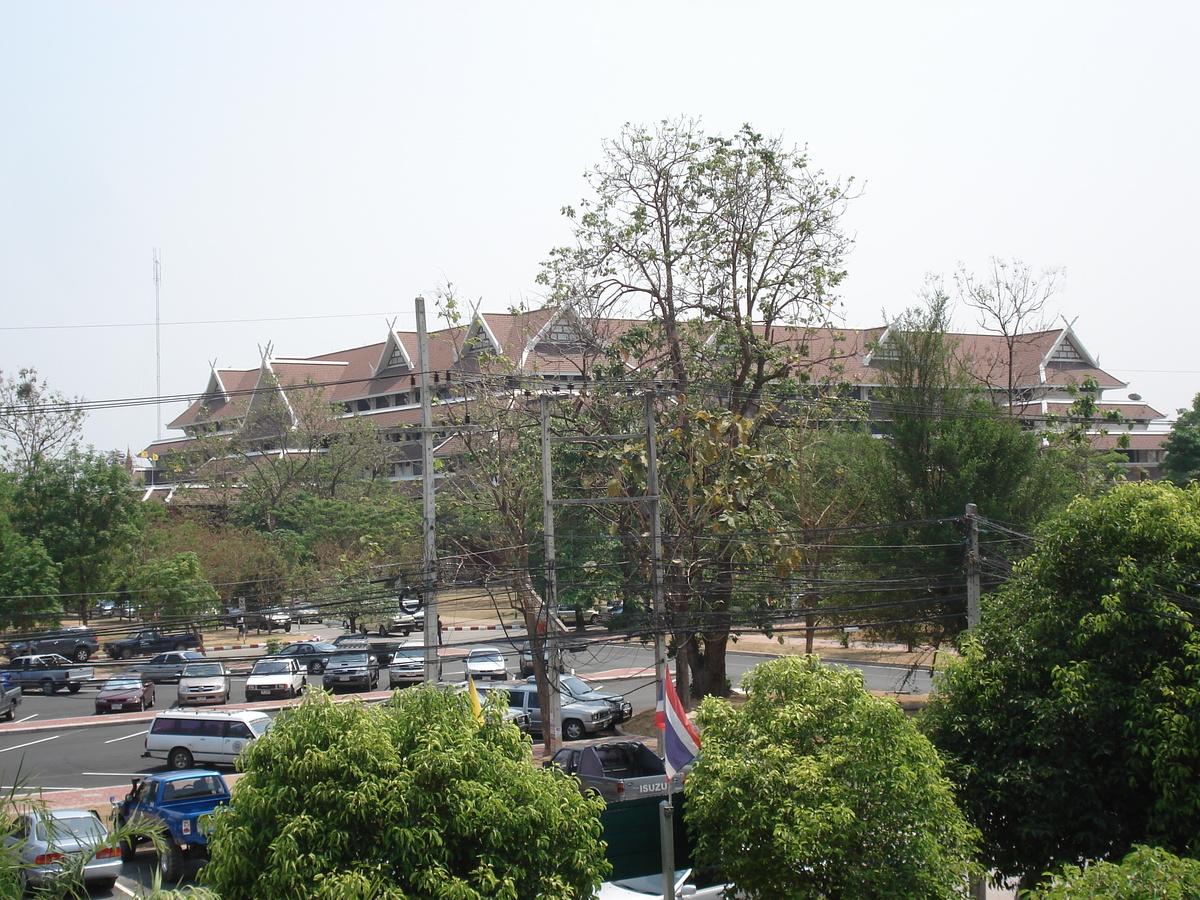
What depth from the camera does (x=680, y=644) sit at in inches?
901

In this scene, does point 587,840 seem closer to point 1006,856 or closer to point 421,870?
point 421,870

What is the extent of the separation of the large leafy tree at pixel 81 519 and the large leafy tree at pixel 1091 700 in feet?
129

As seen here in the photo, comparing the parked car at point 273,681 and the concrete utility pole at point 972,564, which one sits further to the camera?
the parked car at point 273,681

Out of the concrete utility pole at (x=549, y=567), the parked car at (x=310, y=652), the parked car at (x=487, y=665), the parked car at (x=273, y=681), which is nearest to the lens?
the concrete utility pole at (x=549, y=567)

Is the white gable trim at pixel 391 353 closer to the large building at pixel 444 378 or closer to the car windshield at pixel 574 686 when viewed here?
the large building at pixel 444 378

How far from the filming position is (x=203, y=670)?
32.8 metres

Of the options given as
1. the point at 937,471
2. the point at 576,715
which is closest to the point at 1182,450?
the point at 937,471

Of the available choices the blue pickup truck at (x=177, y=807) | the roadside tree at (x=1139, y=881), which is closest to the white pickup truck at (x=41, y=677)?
the blue pickup truck at (x=177, y=807)

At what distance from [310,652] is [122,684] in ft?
26.4

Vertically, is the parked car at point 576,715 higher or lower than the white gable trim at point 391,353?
lower

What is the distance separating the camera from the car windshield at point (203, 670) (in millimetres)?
32719

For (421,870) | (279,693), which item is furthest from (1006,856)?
(279,693)

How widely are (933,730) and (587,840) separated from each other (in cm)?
429

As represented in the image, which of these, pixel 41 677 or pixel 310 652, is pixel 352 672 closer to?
pixel 310 652
